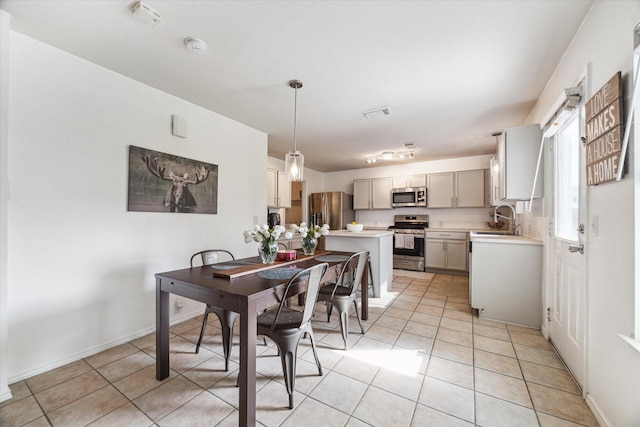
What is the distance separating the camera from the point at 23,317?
1.86 meters

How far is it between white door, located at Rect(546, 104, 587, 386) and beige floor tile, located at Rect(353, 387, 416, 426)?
1.20 meters

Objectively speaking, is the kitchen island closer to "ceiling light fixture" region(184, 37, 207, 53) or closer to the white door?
the white door

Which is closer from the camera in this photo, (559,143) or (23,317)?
(23,317)

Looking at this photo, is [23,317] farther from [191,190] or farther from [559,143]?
[559,143]

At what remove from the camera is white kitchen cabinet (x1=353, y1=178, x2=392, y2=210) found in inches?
239

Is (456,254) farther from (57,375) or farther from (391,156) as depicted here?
(57,375)

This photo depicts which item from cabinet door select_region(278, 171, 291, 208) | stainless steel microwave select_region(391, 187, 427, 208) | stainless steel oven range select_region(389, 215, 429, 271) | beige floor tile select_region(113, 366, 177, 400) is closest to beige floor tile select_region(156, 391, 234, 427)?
beige floor tile select_region(113, 366, 177, 400)

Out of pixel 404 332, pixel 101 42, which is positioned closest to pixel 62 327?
pixel 101 42

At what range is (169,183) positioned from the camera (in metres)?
2.72

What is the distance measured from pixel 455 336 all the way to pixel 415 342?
0.45m

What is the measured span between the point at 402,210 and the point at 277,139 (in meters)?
3.42

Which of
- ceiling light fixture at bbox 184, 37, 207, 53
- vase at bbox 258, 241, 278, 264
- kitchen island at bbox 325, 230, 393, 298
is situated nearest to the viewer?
ceiling light fixture at bbox 184, 37, 207, 53

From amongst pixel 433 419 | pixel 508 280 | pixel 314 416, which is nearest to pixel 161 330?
pixel 314 416

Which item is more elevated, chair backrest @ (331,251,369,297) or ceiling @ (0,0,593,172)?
ceiling @ (0,0,593,172)
